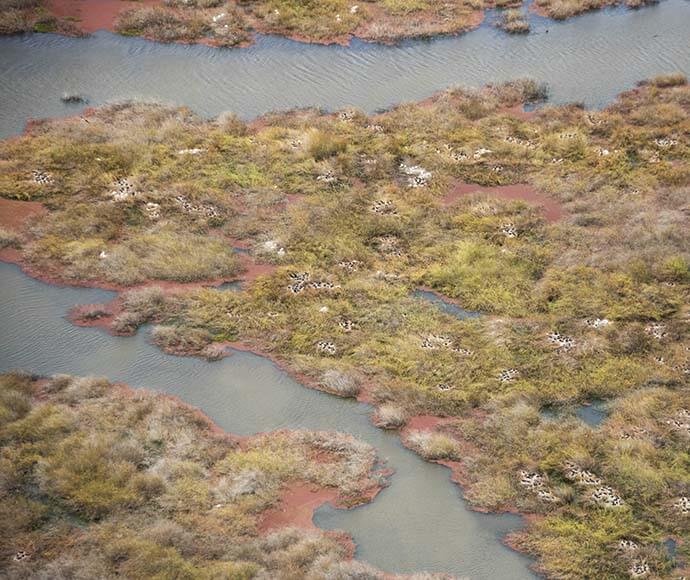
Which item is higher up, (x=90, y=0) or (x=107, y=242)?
(x=90, y=0)

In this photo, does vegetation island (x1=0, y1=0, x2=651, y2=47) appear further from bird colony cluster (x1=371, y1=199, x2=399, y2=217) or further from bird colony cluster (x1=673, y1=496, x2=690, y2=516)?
bird colony cluster (x1=673, y1=496, x2=690, y2=516)

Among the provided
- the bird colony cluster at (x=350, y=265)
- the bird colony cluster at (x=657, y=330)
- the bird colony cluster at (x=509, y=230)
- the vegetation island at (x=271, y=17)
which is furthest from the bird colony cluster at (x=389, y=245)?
the vegetation island at (x=271, y=17)

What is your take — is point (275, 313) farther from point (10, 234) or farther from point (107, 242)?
point (10, 234)

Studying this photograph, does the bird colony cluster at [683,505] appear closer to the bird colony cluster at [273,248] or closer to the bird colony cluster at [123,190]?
the bird colony cluster at [273,248]

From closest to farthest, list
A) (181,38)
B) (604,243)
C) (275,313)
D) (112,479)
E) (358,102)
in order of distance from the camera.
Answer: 1. (112,479)
2. (275,313)
3. (604,243)
4. (358,102)
5. (181,38)

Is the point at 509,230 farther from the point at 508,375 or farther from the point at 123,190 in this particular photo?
the point at 123,190

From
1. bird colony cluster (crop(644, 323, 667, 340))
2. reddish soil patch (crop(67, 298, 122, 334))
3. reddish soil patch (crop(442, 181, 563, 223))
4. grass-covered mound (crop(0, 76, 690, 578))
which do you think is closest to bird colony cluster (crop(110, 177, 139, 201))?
grass-covered mound (crop(0, 76, 690, 578))

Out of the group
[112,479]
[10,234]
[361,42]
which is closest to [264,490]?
[112,479]
